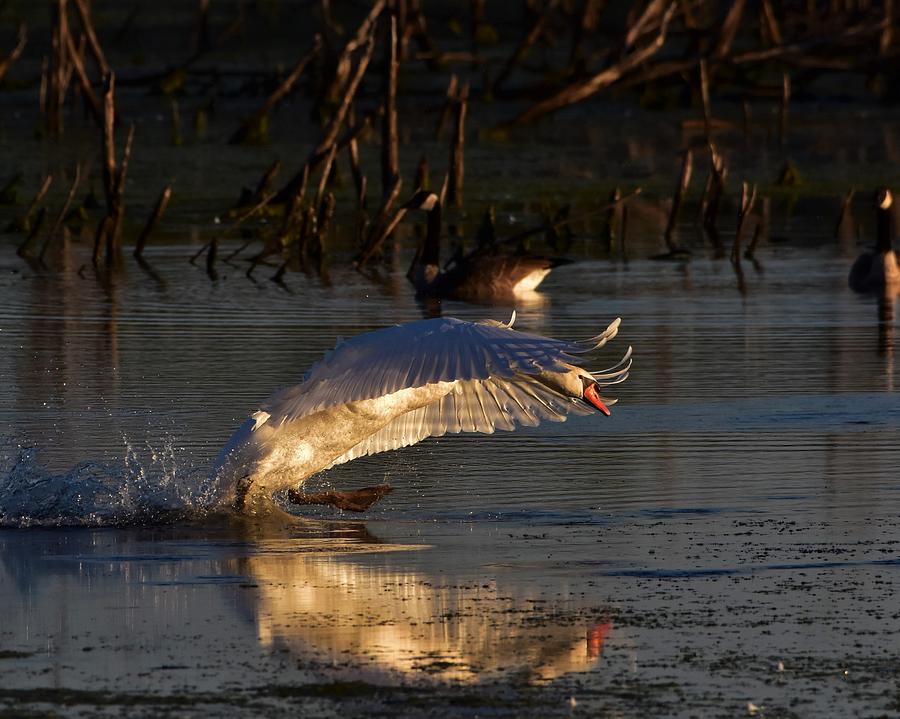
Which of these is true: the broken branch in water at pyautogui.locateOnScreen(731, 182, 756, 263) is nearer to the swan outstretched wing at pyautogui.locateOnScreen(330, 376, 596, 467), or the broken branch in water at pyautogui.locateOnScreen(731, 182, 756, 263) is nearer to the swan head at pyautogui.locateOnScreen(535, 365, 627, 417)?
the swan outstretched wing at pyautogui.locateOnScreen(330, 376, 596, 467)

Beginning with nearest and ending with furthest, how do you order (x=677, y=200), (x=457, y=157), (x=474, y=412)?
1. (x=474, y=412)
2. (x=677, y=200)
3. (x=457, y=157)

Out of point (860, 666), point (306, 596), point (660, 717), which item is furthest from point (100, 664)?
point (860, 666)

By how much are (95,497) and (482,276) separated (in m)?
7.61

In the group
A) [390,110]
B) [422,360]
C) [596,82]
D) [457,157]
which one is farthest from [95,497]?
[596,82]

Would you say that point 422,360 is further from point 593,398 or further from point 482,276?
point 482,276

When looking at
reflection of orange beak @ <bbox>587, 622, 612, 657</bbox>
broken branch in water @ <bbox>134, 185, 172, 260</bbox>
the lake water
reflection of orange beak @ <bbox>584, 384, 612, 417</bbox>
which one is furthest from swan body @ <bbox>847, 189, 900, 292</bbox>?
reflection of orange beak @ <bbox>587, 622, 612, 657</bbox>

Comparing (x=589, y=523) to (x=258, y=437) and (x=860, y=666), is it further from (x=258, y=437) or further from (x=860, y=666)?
(x=860, y=666)

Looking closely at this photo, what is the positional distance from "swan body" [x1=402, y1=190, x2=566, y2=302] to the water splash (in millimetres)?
6913

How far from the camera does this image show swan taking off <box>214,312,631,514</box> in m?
7.35

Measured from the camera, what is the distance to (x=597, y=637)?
19.4 ft

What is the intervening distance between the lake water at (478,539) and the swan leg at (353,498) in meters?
0.08

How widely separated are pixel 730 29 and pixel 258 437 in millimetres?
17960

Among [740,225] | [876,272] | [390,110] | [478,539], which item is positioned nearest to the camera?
[478,539]

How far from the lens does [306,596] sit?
649 centimetres
